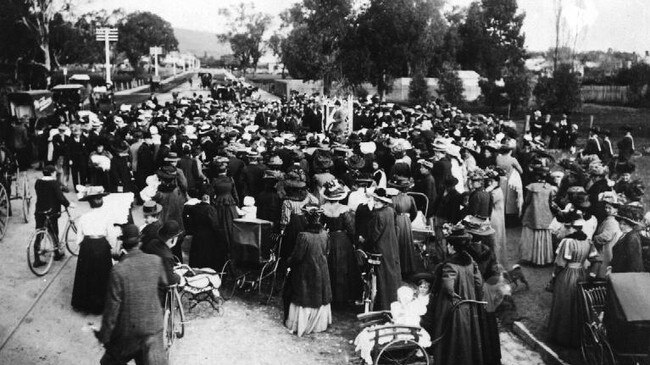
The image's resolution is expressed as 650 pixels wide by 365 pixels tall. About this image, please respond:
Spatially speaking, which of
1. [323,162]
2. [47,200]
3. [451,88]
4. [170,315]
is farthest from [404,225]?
[451,88]

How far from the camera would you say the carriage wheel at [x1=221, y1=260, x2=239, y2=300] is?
28.3 feet

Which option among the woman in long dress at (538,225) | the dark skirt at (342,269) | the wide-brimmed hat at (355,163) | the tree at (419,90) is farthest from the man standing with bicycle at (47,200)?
the tree at (419,90)

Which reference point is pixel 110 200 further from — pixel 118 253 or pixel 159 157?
pixel 159 157

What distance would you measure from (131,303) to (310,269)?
104 inches

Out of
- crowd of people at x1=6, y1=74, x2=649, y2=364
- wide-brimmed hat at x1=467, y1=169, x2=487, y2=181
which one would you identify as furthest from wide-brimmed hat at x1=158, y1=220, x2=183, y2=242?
wide-brimmed hat at x1=467, y1=169, x2=487, y2=181

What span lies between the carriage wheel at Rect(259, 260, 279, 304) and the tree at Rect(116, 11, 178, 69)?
73.3 metres

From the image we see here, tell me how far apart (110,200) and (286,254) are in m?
2.39

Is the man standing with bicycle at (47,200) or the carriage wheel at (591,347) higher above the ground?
the man standing with bicycle at (47,200)

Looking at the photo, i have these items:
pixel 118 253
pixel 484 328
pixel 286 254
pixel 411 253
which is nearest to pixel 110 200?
pixel 118 253

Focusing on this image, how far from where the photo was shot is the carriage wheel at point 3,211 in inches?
444

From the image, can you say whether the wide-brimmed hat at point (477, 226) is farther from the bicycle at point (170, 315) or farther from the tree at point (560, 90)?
the tree at point (560, 90)

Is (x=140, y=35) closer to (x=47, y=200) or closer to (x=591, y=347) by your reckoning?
(x=47, y=200)

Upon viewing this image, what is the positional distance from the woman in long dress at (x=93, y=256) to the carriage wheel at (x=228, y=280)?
163cm

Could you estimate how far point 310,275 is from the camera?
731cm
